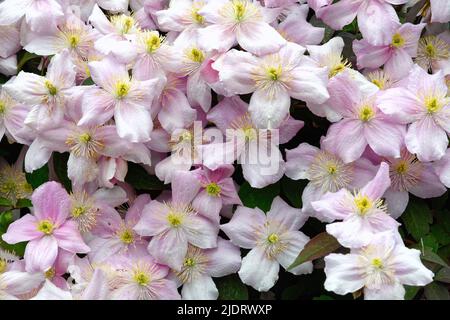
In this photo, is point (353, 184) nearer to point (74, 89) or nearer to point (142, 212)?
point (142, 212)

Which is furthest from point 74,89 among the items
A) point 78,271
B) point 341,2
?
point 341,2

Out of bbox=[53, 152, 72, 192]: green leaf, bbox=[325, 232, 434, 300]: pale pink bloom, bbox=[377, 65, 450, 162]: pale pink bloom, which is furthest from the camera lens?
bbox=[53, 152, 72, 192]: green leaf

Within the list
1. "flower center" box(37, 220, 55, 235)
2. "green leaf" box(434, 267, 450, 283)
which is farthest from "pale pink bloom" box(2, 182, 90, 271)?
"green leaf" box(434, 267, 450, 283)

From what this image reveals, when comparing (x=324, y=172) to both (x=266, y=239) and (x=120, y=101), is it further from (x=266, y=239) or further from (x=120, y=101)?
(x=120, y=101)

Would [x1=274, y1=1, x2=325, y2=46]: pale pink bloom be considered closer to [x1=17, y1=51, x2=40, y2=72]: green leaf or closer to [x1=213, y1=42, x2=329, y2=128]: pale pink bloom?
[x1=213, y1=42, x2=329, y2=128]: pale pink bloom

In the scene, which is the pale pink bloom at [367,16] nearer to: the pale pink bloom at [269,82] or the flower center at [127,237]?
the pale pink bloom at [269,82]

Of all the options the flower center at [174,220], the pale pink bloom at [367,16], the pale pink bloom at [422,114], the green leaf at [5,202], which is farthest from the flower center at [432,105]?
the green leaf at [5,202]
